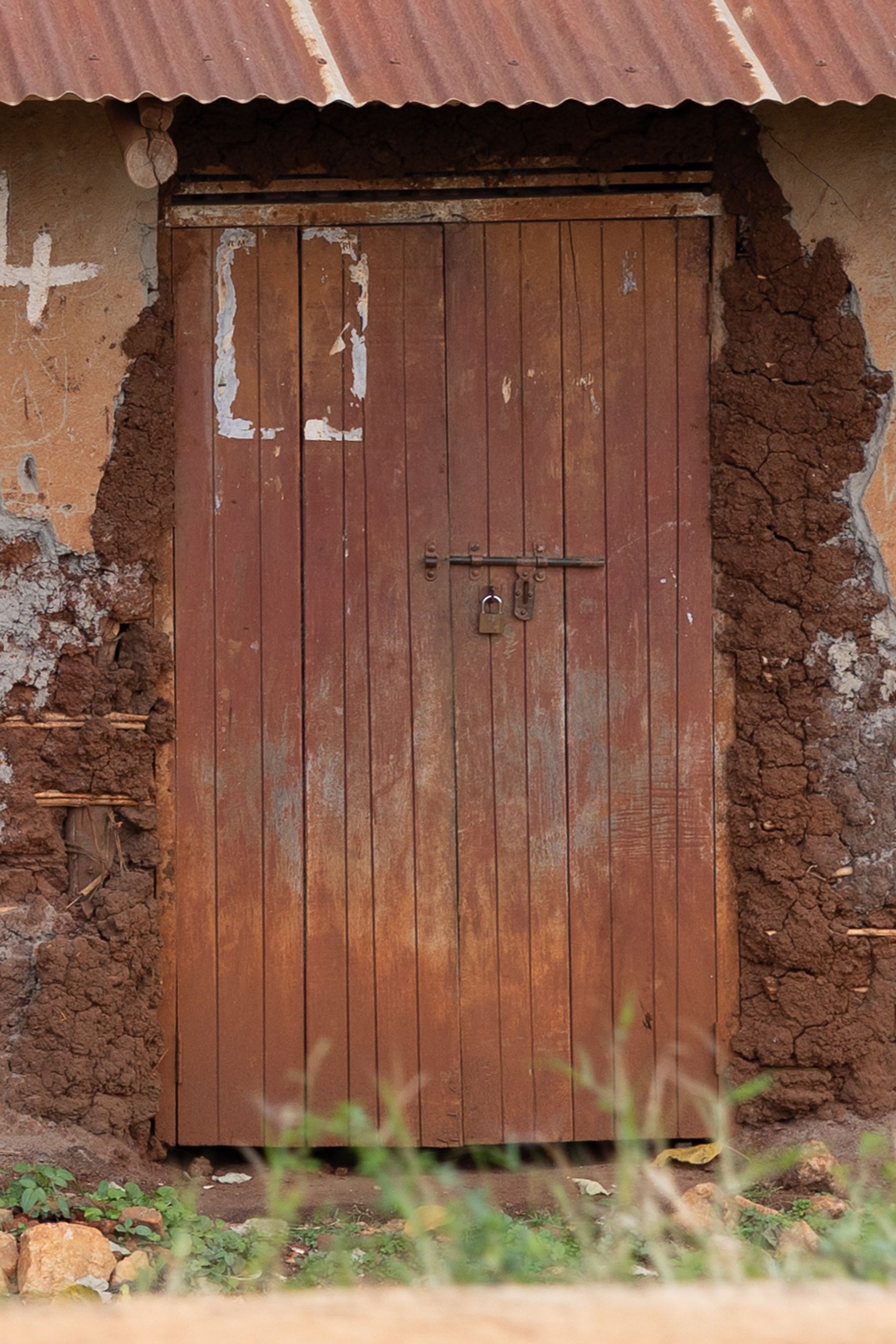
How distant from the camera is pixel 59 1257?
339cm

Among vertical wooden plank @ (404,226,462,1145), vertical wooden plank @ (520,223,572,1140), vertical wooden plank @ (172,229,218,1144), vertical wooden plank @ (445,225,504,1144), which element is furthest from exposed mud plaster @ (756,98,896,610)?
vertical wooden plank @ (172,229,218,1144)

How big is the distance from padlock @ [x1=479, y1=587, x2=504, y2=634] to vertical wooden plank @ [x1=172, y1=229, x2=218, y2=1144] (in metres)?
0.81

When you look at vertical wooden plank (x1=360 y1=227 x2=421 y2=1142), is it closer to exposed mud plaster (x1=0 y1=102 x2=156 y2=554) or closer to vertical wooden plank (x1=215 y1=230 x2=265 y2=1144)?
vertical wooden plank (x1=215 y1=230 x2=265 y2=1144)

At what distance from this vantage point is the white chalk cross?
4.01m

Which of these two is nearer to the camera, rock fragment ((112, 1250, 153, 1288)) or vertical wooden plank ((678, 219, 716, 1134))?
rock fragment ((112, 1250, 153, 1288))

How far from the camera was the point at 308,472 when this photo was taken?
4152mm

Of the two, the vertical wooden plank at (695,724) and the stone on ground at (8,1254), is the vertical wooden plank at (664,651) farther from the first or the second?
the stone on ground at (8,1254)

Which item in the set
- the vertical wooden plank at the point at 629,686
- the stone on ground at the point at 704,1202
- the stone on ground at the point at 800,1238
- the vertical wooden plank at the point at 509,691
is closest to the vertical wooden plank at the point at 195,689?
the vertical wooden plank at the point at 509,691

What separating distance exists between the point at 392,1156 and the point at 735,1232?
1.10 metres

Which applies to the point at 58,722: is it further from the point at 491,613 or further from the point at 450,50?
the point at 450,50

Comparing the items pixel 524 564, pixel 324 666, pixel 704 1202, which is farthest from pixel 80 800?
pixel 704 1202

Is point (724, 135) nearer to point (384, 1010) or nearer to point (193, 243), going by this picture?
point (193, 243)

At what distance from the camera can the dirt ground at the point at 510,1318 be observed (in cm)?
161

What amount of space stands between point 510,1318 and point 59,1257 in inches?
83.8
